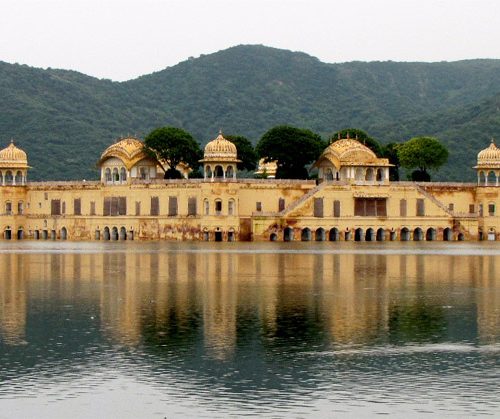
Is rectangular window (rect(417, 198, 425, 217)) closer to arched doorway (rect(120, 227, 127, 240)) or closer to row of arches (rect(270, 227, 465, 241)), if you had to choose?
row of arches (rect(270, 227, 465, 241))

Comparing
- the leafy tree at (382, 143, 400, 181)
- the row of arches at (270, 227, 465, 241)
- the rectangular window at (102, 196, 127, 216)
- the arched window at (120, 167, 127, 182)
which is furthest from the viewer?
the leafy tree at (382, 143, 400, 181)

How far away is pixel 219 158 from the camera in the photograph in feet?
258

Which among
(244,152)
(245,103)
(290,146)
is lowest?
(244,152)

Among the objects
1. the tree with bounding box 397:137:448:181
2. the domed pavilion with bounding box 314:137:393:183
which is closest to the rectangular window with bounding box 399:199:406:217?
the domed pavilion with bounding box 314:137:393:183

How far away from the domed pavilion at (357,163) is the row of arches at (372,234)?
3.39 meters

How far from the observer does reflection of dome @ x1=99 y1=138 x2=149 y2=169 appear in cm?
8319

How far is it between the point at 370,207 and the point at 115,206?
17055mm

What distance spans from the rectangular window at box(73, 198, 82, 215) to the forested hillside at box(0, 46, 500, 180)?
86.9ft

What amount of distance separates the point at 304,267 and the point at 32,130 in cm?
7564

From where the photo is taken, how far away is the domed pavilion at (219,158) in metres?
78.6

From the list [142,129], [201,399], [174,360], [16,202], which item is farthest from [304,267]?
[142,129]

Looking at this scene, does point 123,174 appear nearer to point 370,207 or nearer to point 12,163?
point 12,163

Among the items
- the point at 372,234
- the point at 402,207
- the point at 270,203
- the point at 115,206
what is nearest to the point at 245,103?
the point at 115,206

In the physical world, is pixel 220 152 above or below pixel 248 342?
above
